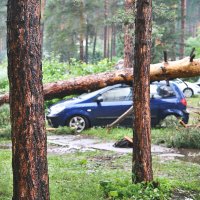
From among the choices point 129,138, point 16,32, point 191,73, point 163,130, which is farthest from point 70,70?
point 16,32

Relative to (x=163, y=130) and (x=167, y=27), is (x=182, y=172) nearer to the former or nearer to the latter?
(x=163, y=130)

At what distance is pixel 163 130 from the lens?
15.4 meters

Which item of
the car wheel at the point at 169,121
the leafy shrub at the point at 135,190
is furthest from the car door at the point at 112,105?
the leafy shrub at the point at 135,190

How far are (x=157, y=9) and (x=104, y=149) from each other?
10.8 metres

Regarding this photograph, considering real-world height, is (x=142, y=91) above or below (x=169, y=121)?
above

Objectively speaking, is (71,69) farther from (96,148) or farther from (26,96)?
(26,96)

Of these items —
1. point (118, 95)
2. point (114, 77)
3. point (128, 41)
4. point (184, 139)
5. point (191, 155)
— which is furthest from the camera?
point (128, 41)

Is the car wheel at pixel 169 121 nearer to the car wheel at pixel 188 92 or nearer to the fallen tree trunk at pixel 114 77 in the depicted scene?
the fallen tree trunk at pixel 114 77

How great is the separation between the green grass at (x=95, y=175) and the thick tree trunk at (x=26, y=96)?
6.51ft

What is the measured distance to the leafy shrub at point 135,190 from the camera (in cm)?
666

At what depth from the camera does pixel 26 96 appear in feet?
14.6

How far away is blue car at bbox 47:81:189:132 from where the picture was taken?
1587 centimetres

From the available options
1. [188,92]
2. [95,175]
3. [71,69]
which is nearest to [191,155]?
[95,175]

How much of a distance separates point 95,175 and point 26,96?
442cm
